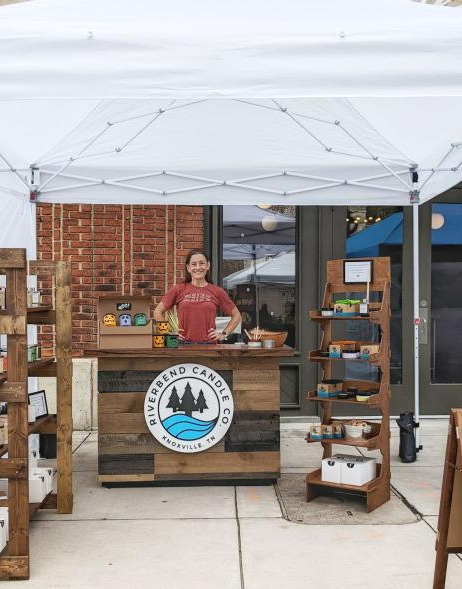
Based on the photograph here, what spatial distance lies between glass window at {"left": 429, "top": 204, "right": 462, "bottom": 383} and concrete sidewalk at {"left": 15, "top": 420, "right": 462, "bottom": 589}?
302cm

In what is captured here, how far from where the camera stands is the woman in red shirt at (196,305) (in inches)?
261

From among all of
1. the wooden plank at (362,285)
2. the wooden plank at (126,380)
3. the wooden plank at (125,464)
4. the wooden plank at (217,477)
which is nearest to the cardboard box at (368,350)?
the wooden plank at (362,285)

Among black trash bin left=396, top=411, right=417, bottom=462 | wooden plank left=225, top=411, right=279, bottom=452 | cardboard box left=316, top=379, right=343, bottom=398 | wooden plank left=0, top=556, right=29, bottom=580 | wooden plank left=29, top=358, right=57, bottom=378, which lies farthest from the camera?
black trash bin left=396, top=411, right=417, bottom=462

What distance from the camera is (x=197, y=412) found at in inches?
220

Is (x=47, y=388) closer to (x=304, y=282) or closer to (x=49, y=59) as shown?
(x=304, y=282)

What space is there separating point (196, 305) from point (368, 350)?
2.02m

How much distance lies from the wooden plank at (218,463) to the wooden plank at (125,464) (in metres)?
0.07

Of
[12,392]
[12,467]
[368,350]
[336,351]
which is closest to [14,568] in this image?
[12,467]

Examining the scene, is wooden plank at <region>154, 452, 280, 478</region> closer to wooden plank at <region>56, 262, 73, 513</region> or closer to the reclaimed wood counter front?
the reclaimed wood counter front

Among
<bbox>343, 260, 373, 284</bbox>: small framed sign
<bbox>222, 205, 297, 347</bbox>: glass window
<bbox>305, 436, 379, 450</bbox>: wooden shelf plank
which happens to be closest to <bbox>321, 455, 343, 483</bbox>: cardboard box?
<bbox>305, 436, 379, 450</bbox>: wooden shelf plank

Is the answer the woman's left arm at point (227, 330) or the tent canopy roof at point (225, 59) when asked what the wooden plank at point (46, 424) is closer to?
the woman's left arm at point (227, 330)

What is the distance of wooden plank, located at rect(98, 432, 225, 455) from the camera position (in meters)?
5.59

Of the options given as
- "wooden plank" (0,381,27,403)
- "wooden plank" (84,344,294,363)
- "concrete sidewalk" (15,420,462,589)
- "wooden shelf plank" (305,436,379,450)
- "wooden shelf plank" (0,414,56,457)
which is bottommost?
"concrete sidewalk" (15,420,462,589)

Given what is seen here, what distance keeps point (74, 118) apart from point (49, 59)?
2.87 metres
